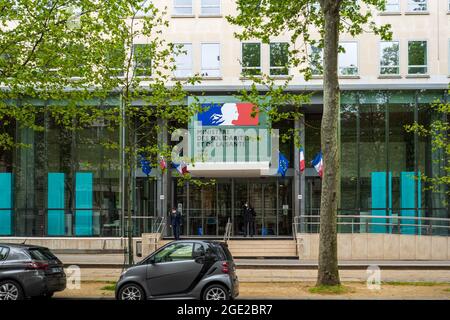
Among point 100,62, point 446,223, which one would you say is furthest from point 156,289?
point 446,223

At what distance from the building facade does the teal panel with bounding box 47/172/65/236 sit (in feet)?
0.17

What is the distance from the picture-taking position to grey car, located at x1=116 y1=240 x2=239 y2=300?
13.8 metres

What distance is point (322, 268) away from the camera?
17.5 m

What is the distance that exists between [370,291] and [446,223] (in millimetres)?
12881

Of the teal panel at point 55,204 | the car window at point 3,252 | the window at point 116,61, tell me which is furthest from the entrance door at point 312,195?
the car window at point 3,252

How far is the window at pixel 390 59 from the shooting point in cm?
3444

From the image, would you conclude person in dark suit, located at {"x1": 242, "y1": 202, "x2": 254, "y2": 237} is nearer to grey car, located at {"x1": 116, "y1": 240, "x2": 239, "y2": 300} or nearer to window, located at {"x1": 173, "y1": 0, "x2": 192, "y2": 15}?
window, located at {"x1": 173, "y1": 0, "x2": 192, "y2": 15}

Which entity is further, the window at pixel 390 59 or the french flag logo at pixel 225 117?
the window at pixel 390 59

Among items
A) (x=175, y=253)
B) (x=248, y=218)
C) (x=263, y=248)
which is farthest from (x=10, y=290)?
(x=248, y=218)

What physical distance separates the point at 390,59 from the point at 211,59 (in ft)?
31.3

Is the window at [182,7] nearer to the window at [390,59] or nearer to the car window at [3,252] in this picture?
the window at [390,59]

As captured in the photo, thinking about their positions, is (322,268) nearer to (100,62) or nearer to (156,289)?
(156,289)

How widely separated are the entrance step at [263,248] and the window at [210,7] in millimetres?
12445

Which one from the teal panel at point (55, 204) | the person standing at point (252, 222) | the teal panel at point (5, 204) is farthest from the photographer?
the person standing at point (252, 222)
